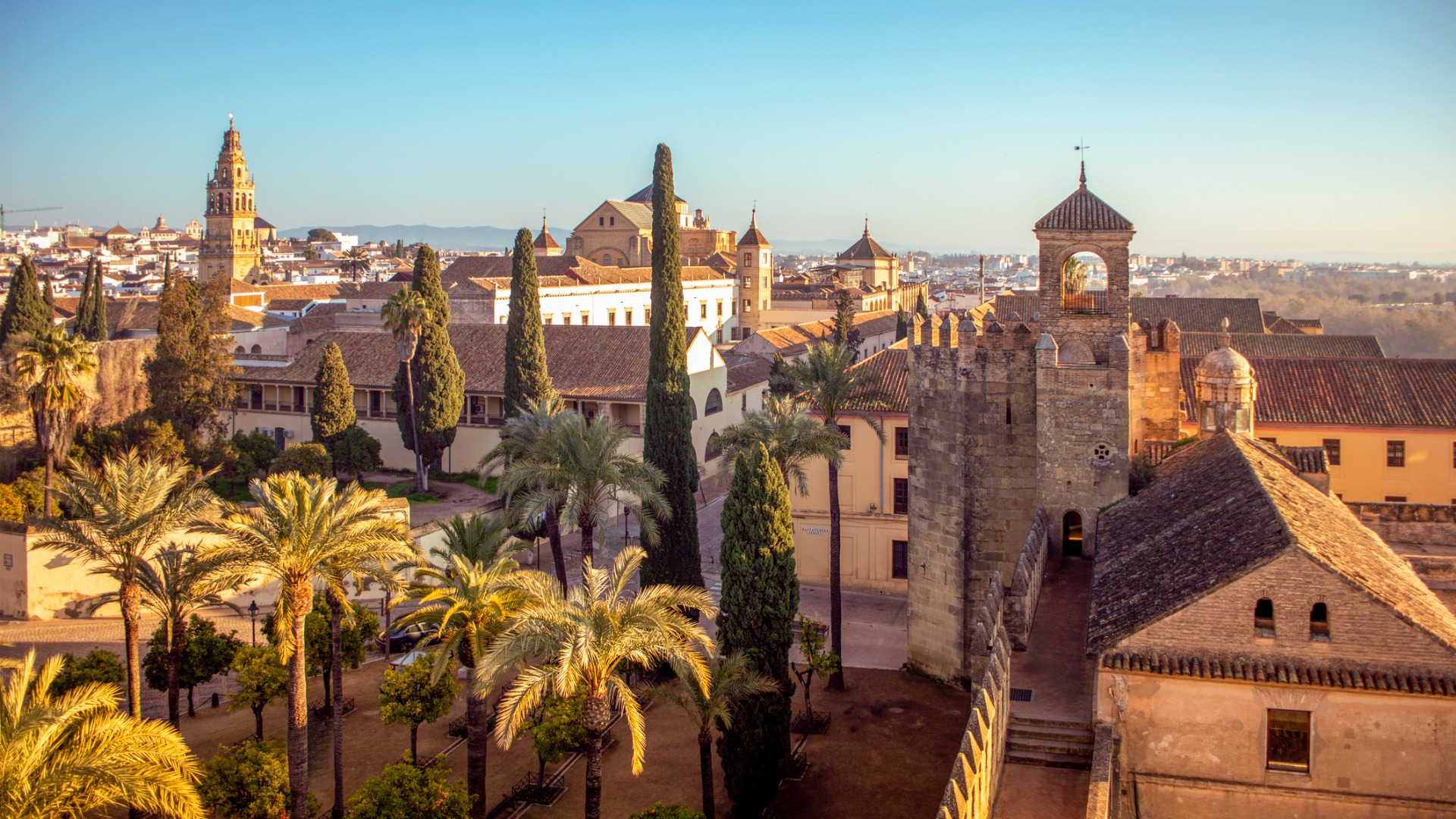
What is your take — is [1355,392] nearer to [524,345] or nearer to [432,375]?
[524,345]

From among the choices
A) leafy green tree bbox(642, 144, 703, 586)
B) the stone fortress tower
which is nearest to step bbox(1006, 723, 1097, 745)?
the stone fortress tower

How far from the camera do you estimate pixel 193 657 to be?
2569cm

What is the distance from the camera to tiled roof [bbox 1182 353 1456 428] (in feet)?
115

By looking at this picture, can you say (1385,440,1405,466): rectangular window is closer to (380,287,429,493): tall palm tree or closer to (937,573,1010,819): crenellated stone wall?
(937,573,1010,819): crenellated stone wall

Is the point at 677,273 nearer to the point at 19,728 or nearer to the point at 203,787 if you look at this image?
the point at 203,787

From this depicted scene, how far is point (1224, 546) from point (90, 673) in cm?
2097

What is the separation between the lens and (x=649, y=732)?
26188mm

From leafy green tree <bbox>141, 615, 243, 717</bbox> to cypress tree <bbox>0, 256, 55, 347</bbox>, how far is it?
114 ft

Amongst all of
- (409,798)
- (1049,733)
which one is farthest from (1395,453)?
(409,798)

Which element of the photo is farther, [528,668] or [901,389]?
[901,389]

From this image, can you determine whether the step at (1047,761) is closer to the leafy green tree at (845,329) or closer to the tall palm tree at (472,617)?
the tall palm tree at (472,617)

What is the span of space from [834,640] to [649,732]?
517 cm

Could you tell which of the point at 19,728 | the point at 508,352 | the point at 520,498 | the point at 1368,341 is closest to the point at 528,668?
the point at 19,728

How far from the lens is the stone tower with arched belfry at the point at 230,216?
385 feet
